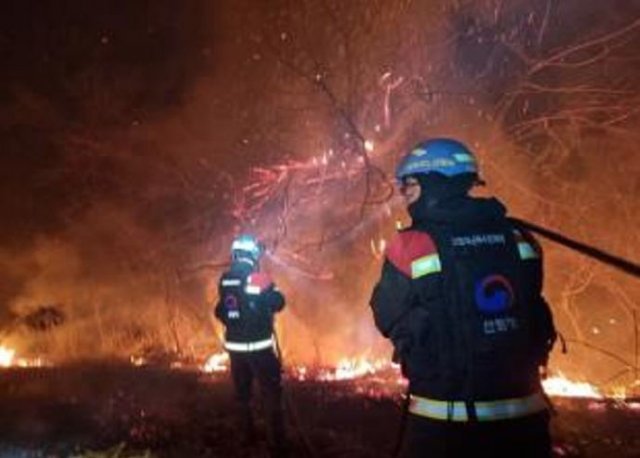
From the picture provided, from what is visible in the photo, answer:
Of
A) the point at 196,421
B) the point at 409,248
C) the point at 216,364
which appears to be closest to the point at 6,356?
the point at 216,364

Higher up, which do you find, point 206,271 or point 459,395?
point 206,271

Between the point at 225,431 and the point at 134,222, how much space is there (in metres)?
10.4

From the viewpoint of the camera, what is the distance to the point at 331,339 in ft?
55.6

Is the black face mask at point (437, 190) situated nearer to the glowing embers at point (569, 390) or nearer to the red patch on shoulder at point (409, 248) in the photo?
the red patch on shoulder at point (409, 248)

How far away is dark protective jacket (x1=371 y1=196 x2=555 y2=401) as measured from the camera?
3939mm

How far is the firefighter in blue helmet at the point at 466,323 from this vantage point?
3.94 metres

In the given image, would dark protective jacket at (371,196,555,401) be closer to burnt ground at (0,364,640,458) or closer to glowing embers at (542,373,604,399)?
burnt ground at (0,364,640,458)

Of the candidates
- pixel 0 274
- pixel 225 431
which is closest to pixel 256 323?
pixel 225 431

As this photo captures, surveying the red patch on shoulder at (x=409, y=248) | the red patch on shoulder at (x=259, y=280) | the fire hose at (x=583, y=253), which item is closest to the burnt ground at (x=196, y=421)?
the red patch on shoulder at (x=259, y=280)

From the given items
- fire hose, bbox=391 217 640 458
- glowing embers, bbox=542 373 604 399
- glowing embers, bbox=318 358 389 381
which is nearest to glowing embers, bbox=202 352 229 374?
glowing embers, bbox=318 358 389 381

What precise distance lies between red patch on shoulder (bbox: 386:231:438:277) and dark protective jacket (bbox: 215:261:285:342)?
15.0ft

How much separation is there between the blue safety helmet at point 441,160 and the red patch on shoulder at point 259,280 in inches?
175

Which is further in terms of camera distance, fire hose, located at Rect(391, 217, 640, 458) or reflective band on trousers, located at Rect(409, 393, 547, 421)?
reflective band on trousers, located at Rect(409, 393, 547, 421)

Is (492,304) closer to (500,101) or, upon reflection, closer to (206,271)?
(500,101)
